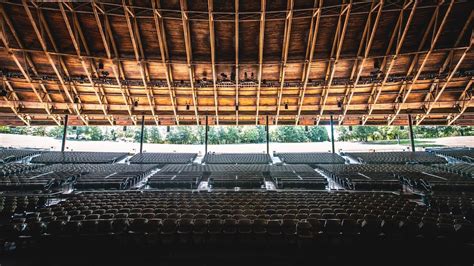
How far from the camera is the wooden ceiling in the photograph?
11.6m

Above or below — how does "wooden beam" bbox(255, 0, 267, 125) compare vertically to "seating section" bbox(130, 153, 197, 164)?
above

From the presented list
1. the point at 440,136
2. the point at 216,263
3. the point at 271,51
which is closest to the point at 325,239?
the point at 216,263

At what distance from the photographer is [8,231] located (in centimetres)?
509

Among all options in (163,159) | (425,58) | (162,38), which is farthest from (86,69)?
(425,58)

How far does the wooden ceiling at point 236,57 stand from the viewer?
38.0ft

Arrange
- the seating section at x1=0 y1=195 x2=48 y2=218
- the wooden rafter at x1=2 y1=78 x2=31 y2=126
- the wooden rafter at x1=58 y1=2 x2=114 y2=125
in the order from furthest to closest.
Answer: the wooden rafter at x1=2 y1=78 x2=31 y2=126, the wooden rafter at x1=58 y1=2 x2=114 y2=125, the seating section at x1=0 y1=195 x2=48 y2=218

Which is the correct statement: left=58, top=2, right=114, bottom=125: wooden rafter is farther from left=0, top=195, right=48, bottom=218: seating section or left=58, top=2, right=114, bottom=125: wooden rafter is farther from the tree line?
the tree line

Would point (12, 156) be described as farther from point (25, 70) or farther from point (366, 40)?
point (366, 40)

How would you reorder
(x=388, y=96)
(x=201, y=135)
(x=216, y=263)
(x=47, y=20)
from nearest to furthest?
(x=216, y=263) → (x=47, y=20) → (x=388, y=96) → (x=201, y=135)

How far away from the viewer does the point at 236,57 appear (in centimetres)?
1370

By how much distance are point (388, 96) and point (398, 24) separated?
287 inches

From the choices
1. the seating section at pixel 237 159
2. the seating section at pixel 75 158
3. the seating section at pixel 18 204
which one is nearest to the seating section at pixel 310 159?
the seating section at pixel 237 159

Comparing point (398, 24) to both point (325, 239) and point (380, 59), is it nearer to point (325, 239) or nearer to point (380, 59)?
point (380, 59)

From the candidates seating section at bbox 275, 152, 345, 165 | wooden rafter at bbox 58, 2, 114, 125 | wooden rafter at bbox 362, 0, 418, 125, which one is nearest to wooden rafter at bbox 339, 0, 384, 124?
wooden rafter at bbox 362, 0, 418, 125
